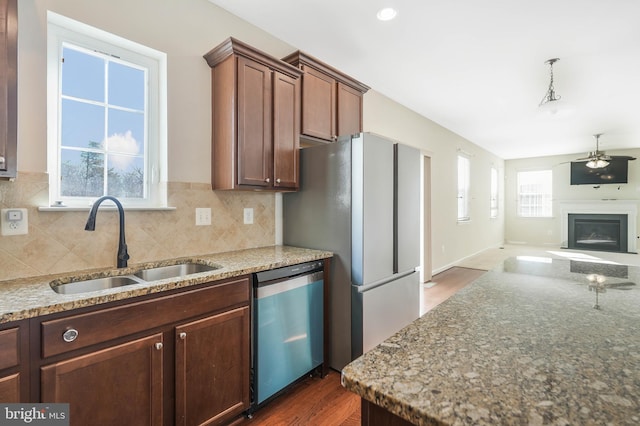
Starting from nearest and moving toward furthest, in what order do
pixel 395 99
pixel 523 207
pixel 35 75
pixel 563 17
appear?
pixel 35 75 < pixel 563 17 < pixel 395 99 < pixel 523 207

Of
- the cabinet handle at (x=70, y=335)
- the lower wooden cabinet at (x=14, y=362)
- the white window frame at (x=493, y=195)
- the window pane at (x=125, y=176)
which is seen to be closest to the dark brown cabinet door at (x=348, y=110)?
the window pane at (x=125, y=176)

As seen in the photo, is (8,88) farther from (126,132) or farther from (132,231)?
(132,231)

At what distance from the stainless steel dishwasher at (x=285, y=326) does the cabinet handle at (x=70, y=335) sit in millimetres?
843

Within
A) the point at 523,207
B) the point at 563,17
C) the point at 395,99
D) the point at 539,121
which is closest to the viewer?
the point at 563,17

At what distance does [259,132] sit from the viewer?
2232 millimetres

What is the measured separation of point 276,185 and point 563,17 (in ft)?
8.64

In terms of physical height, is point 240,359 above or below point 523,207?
below

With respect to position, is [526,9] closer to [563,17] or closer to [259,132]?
[563,17]

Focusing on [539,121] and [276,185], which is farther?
[539,121]

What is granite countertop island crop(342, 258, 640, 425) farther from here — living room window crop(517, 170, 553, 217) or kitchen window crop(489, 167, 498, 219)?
living room window crop(517, 170, 553, 217)

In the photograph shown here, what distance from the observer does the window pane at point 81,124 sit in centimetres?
173

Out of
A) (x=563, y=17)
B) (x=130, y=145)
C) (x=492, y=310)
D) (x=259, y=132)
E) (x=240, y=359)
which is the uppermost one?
(x=563, y=17)

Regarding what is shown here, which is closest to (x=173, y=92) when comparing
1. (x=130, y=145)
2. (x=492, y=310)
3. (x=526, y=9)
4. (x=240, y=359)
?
(x=130, y=145)

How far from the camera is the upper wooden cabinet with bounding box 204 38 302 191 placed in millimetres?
2119
